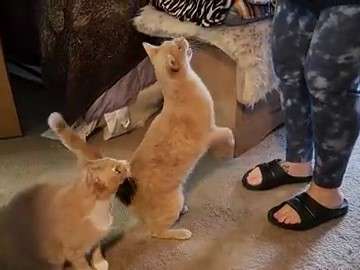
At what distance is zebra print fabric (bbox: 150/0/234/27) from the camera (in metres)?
1.67

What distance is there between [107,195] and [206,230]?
0.35 m

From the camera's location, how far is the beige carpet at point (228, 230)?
4.81 feet

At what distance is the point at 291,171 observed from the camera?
5.60 ft

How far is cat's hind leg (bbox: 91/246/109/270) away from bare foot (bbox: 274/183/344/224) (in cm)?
47

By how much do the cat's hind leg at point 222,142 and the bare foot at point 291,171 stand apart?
0.09 metres

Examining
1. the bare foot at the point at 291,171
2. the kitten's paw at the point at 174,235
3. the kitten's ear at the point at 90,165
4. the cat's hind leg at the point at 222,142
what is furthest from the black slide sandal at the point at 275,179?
A: the kitten's ear at the point at 90,165

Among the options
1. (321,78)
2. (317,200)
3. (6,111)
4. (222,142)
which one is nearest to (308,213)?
(317,200)

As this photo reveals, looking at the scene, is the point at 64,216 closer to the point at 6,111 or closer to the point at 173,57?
the point at 173,57

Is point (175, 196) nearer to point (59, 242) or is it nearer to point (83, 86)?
point (59, 242)

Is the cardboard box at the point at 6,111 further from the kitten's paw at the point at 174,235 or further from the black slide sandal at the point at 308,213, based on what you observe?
the black slide sandal at the point at 308,213

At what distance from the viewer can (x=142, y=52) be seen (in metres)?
1.91

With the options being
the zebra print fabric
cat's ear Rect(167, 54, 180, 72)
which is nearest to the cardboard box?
the zebra print fabric

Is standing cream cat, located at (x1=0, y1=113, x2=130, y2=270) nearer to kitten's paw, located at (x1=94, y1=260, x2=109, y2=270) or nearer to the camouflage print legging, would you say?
kitten's paw, located at (x1=94, y1=260, x2=109, y2=270)

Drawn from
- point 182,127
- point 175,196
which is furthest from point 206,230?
point 182,127
